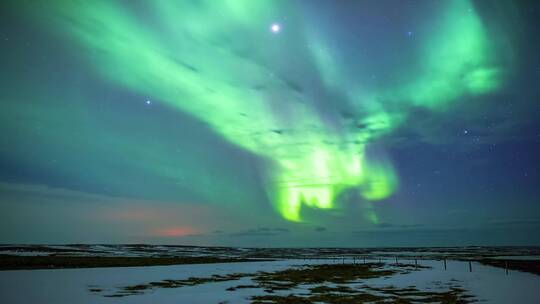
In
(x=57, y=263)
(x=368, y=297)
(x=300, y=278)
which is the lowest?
(x=57, y=263)

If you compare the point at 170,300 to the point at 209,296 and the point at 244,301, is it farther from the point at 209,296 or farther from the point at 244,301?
the point at 244,301

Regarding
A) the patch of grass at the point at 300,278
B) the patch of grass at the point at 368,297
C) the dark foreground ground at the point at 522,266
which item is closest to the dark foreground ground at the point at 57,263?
the patch of grass at the point at 300,278

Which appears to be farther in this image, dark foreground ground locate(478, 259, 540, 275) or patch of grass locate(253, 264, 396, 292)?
dark foreground ground locate(478, 259, 540, 275)

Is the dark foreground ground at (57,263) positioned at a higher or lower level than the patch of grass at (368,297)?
lower

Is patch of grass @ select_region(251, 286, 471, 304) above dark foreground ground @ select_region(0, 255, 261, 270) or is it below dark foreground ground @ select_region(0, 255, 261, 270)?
above

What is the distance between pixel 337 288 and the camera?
100.0ft

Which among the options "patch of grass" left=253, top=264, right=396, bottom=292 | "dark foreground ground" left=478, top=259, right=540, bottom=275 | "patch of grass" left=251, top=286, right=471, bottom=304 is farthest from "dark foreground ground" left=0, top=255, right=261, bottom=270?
"dark foreground ground" left=478, top=259, right=540, bottom=275

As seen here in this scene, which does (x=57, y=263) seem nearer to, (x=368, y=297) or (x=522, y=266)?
(x=368, y=297)

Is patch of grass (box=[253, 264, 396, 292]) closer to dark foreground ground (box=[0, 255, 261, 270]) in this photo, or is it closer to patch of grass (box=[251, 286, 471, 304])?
patch of grass (box=[251, 286, 471, 304])

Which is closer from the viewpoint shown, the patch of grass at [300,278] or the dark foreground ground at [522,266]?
the patch of grass at [300,278]

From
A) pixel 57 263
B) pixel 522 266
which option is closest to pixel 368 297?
pixel 522 266

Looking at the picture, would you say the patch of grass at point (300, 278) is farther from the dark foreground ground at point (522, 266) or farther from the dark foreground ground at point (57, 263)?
the dark foreground ground at point (57, 263)

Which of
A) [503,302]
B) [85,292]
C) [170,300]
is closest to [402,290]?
[503,302]

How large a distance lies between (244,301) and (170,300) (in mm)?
4800
